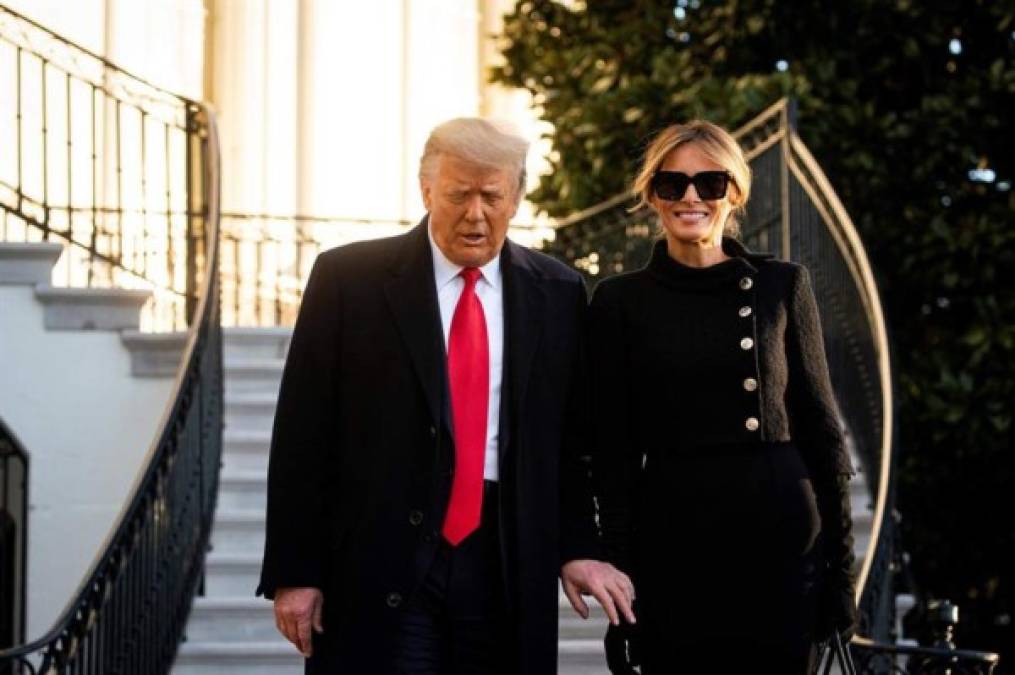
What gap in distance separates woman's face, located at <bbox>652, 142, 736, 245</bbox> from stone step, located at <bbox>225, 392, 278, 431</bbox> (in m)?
6.24

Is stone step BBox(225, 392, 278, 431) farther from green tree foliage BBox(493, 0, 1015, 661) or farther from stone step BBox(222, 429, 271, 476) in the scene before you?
green tree foliage BBox(493, 0, 1015, 661)

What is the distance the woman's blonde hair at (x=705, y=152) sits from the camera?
15.0 feet

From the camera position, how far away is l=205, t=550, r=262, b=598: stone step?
9.18 m

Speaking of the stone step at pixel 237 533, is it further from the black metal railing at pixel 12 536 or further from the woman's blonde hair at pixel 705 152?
the woman's blonde hair at pixel 705 152

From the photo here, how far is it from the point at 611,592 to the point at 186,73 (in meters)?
13.8

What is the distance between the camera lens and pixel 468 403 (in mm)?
4453

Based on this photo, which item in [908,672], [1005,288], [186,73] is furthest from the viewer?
[186,73]

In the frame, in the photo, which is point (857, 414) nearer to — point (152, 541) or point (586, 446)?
point (152, 541)

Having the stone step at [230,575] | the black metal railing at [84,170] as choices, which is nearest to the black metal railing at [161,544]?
the stone step at [230,575]

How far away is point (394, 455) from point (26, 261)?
19.5 feet

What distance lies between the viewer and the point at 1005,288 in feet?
40.3

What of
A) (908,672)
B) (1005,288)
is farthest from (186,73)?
(908,672)

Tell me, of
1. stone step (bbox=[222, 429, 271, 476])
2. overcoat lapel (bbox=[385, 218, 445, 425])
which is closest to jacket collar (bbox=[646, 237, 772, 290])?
overcoat lapel (bbox=[385, 218, 445, 425])

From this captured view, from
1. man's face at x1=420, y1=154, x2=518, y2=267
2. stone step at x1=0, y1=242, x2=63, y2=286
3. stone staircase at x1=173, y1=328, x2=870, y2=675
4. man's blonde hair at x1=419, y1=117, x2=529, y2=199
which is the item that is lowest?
stone staircase at x1=173, y1=328, x2=870, y2=675
